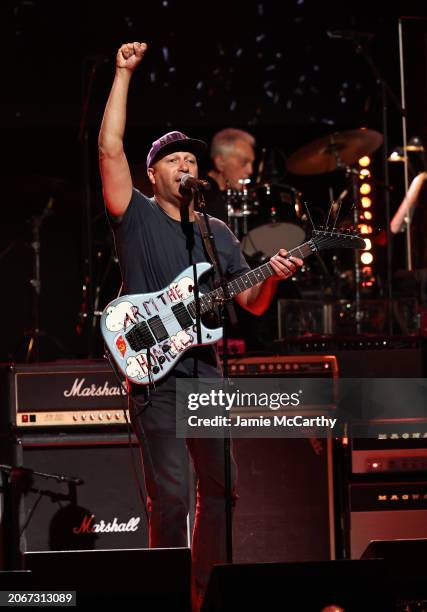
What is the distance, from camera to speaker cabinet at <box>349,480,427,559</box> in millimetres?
4051

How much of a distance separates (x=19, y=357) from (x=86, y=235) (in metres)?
1.23

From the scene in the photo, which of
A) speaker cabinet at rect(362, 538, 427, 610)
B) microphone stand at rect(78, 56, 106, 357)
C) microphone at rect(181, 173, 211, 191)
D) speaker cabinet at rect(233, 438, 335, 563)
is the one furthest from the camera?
microphone stand at rect(78, 56, 106, 357)

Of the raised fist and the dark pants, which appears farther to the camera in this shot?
the dark pants

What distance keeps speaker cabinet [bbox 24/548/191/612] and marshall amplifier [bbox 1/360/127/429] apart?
5.53ft

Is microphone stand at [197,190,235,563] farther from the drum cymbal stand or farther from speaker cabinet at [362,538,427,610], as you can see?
the drum cymbal stand

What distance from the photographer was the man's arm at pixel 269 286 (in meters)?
3.56

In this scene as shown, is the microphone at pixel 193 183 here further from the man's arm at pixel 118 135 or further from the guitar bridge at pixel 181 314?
the guitar bridge at pixel 181 314

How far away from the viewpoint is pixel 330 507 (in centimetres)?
425

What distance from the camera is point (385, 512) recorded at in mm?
4066

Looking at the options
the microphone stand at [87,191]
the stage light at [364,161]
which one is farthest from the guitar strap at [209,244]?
the stage light at [364,161]

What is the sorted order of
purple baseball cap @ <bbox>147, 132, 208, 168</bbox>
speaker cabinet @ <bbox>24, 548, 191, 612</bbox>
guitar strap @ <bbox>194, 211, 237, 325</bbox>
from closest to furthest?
speaker cabinet @ <bbox>24, 548, 191, 612</bbox> < guitar strap @ <bbox>194, 211, 237, 325</bbox> < purple baseball cap @ <bbox>147, 132, 208, 168</bbox>

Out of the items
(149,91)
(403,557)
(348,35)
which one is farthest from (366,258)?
(403,557)

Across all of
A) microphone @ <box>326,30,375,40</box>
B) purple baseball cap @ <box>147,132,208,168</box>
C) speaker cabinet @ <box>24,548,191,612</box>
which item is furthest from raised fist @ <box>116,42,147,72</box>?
microphone @ <box>326,30,375,40</box>

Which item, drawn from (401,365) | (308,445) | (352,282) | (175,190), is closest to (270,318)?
(352,282)
